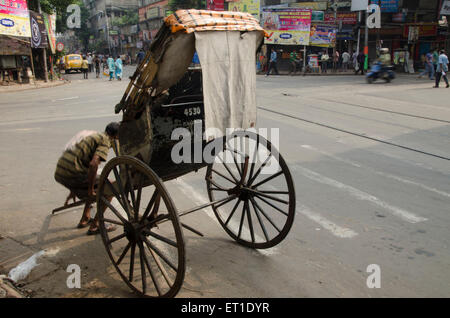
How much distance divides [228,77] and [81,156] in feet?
6.29

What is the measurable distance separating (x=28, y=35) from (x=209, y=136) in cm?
2474

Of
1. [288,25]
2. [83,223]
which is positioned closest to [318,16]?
[288,25]

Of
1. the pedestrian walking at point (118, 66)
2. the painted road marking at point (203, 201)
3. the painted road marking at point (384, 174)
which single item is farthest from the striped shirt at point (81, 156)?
the pedestrian walking at point (118, 66)

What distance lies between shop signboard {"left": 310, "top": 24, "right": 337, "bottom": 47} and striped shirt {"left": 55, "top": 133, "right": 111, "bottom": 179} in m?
29.1

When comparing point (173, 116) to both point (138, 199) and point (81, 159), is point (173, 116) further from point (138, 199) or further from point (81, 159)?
point (81, 159)

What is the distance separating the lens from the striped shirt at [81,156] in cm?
401

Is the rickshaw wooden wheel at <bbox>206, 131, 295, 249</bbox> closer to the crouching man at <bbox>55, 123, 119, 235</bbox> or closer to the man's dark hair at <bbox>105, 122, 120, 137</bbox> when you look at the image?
the man's dark hair at <bbox>105, 122, 120, 137</bbox>

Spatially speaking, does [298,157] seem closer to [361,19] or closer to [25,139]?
[25,139]

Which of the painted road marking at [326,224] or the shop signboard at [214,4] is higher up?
the shop signboard at [214,4]

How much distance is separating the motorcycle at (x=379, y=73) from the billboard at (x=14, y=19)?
1993 cm

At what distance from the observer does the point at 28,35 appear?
77.2ft

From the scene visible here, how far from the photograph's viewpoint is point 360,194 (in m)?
5.26

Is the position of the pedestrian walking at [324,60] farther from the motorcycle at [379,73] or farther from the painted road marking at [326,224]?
the painted road marking at [326,224]
